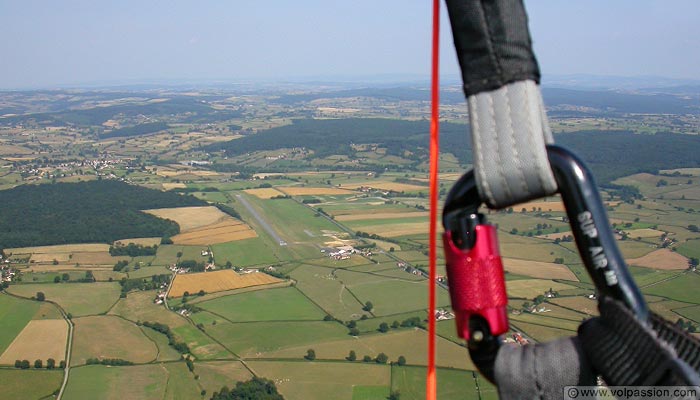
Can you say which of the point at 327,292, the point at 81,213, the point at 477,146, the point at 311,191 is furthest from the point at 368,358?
the point at 311,191

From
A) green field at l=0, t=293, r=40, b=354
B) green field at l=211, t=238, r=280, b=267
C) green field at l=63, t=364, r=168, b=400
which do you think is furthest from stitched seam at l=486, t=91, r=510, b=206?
green field at l=211, t=238, r=280, b=267

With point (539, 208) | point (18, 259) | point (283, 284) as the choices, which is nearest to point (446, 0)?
point (283, 284)

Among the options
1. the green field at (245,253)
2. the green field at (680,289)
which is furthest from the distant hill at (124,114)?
the green field at (680,289)

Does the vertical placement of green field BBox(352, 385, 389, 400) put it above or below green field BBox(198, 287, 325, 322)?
above

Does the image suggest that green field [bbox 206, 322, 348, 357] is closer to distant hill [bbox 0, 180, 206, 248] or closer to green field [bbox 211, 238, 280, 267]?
green field [bbox 211, 238, 280, 267]

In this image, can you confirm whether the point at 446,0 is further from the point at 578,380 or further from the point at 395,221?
the point at 395,221

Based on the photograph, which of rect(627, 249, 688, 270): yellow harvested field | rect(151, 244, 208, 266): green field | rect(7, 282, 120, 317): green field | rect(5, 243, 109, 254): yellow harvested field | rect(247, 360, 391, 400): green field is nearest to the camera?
rect(247, 360, 391, 400): green field

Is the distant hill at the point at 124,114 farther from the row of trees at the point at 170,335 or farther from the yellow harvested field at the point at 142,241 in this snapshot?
the row of trees at the point at 170,335
